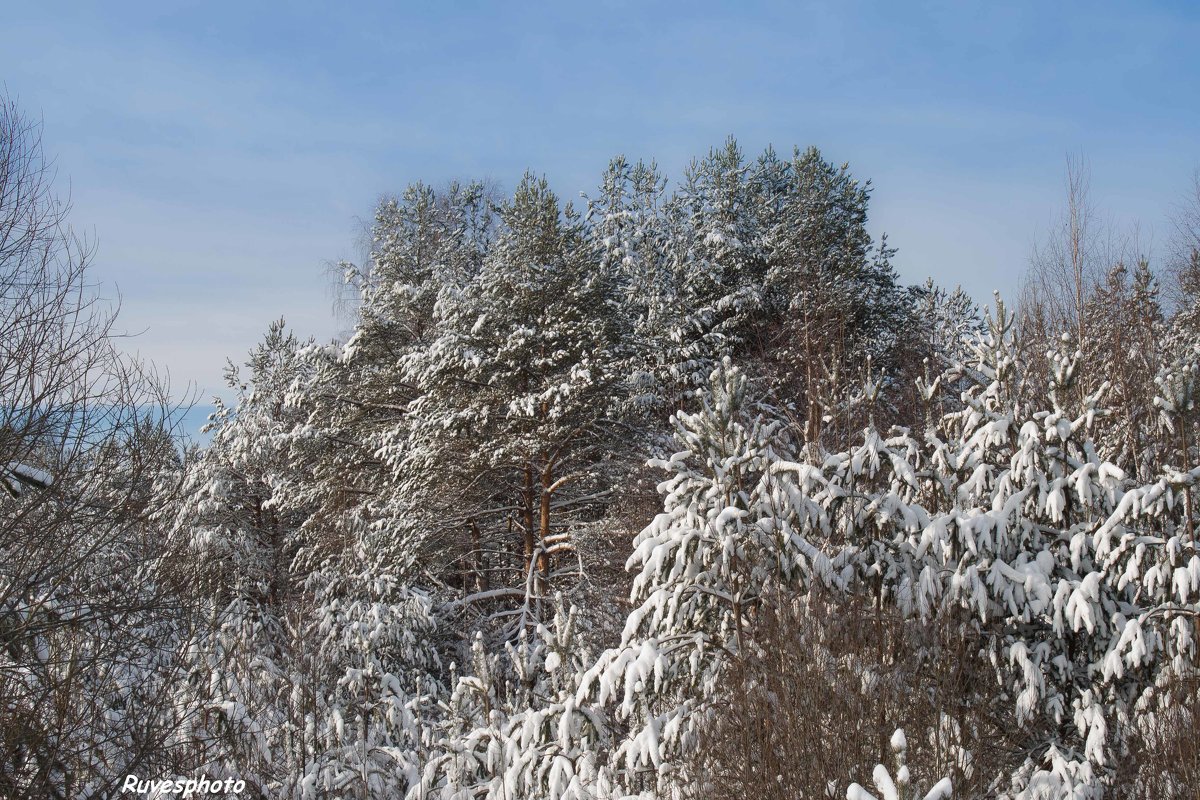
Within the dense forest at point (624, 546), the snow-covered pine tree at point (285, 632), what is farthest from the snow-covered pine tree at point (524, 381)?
the snow-covered pine tree at point (285, 632)

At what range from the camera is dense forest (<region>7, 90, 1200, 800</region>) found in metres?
5.06

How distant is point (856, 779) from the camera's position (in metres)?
4.06

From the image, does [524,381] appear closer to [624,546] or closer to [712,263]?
[624,546]

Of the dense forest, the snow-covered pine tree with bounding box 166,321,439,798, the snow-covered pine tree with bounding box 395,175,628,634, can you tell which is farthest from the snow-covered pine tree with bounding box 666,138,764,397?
the snow-covered pine tree with bounding box 166,321,439,798

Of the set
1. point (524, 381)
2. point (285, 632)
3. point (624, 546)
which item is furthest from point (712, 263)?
point (285, 632)

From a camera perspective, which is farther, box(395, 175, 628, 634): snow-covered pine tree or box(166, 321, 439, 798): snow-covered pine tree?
box(395, 175, 628, 634): snow-covered pine tree

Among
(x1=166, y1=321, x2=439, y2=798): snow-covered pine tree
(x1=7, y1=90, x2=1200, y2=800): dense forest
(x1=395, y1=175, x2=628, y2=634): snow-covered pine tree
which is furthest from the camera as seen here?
(x1=395, y1=175, x2=628, y2=634): snow-covered pine tree

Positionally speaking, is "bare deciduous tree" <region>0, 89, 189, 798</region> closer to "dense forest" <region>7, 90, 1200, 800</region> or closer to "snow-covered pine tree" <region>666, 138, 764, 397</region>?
"dense forest" <region>7, 90, 1200, 800</region>

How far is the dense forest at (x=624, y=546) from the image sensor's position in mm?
5062

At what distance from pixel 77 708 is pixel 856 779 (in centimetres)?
789

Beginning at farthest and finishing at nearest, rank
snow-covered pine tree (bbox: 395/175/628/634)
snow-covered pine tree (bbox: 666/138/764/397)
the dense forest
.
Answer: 1. snow-covered pine tree (bbox: 666/138/764/397)
2. snow-covered pine tree (bbox: 395/175/628/634)
3. the dense forest

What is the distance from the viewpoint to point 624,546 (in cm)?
1428

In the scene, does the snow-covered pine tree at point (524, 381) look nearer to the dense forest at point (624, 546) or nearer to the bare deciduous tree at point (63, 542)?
the dense forest at point (624, 546)

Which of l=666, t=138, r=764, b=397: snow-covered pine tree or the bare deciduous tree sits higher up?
l=666, t=138, r=764, b=397: snow-covered pine tree
